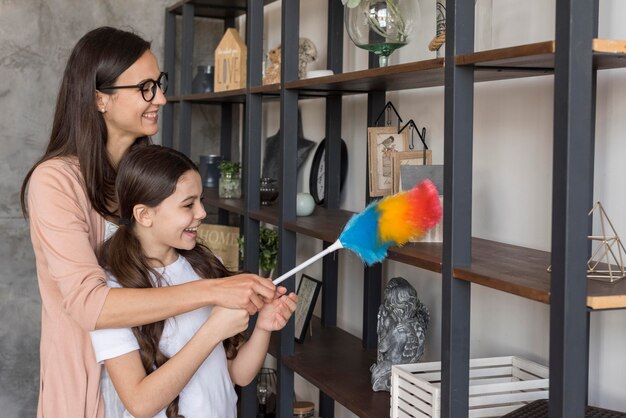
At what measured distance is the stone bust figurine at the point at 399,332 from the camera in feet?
7.05

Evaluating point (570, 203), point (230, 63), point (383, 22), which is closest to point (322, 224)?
point (383, 22)

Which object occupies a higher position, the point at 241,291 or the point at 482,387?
the point at 241,291

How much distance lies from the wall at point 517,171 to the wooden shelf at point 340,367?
0.24 m

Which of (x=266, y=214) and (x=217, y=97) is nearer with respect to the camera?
(x=266, y=214)

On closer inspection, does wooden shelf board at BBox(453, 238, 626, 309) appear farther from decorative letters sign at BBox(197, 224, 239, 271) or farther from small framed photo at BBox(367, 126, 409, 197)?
decorative letters sign at BBox(197, 224, 239, 271)

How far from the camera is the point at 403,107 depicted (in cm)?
258

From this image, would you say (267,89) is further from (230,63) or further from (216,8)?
(216,8)

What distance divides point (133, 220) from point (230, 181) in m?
1.51

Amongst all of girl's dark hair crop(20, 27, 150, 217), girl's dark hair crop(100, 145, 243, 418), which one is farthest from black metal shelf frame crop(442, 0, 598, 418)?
girl's dark hair crop(20, 27, 150, 217)

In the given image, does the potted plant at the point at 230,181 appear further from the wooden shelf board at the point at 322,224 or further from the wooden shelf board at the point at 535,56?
the wooden shelf board at the point at 535,56

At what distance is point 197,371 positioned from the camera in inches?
77.5

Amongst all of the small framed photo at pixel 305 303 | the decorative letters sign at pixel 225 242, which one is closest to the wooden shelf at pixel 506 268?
the small framed photo at pixel 305 303

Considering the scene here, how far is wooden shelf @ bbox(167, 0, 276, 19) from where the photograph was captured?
3.80 metres

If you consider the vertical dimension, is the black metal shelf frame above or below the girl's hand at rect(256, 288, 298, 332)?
above
